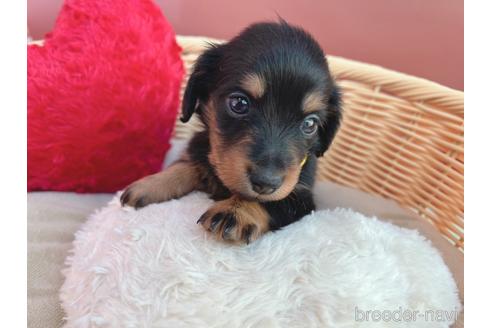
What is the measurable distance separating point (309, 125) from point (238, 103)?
28 cm

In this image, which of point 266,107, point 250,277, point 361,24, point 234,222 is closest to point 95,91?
point 266,107

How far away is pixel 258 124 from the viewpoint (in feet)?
4.60

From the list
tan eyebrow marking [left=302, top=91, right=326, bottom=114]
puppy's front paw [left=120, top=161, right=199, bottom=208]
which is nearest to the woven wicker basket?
puppy's front paw [left=120, top=161, right=199, bottom=208]

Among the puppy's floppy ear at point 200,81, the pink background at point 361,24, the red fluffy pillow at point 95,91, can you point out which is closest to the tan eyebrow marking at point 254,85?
the puppy's floppy ear at point 200,81

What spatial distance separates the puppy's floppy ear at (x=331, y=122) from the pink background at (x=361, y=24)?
1.59 metres

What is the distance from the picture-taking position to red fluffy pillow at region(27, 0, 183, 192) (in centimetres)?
197

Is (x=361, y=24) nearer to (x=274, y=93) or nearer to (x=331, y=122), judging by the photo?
(x=331, y=122)

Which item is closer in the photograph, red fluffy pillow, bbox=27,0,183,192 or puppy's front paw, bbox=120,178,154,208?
puppy's front paw, bbox=120,178,154,208

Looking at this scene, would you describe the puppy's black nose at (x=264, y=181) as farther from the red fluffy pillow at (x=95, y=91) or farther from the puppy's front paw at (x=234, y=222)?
the red fluffy pillow at (x=95, y=91)

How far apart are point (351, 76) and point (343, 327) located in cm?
163

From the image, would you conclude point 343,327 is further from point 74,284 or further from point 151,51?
point 151,51

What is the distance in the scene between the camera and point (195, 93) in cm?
168

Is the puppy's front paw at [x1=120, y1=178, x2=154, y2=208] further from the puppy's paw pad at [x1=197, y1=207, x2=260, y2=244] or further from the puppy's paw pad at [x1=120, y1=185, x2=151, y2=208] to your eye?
the puppy's paw pad at [x1=197, y1=207, x2=260, y2=244]

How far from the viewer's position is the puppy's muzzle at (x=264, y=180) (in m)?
1.24
